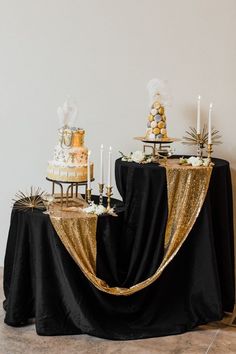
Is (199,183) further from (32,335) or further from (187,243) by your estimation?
(32,335)

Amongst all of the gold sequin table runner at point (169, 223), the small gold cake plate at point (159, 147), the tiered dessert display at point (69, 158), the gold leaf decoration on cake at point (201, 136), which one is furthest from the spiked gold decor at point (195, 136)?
the tiered dessert display at point (69, 158)

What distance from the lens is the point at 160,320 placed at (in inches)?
112

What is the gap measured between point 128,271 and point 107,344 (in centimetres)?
37

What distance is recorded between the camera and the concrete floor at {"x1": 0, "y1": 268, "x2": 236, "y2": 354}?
2627 millimetres

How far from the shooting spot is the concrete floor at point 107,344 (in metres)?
2.63

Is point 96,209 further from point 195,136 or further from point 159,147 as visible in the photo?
point 195,136

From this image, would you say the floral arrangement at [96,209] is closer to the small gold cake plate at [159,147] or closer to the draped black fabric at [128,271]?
the draped black fabric at [128,271]

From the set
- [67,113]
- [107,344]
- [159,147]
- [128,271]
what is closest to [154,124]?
[159,147]

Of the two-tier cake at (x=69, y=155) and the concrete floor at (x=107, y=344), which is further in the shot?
the two-tier cake at (x=69, y=155)

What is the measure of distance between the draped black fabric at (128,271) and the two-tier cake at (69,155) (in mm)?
192

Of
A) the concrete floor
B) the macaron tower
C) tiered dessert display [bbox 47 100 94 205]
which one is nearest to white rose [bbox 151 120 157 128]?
the macaron tower

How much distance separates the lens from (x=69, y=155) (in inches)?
111

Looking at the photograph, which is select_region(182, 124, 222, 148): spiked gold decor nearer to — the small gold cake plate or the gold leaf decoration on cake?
the gold leaf decoration on cake

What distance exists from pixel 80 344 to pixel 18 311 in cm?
35
